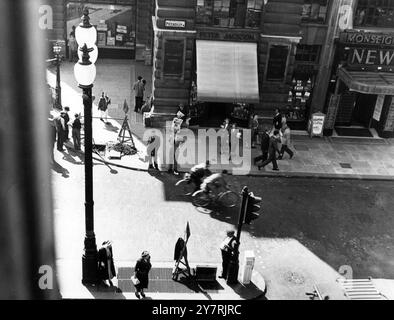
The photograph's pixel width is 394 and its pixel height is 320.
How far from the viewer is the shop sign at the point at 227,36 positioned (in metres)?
24.4

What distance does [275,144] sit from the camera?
22172 mm

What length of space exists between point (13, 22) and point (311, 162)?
15.5 m

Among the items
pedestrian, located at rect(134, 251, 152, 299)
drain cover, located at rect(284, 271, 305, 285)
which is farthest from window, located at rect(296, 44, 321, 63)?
pedestrian, located at rect(134, 251, 152, 299)

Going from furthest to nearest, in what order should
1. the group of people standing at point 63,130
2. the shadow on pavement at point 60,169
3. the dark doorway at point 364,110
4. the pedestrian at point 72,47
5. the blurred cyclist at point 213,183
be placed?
1. the pedestrian at point 72,47
2. the dark doorway at point 364,110
3. the group of people standing at point 63,130
4. the shadow on pavement at point 60,169
5. the blurred cyclist at point 213,183

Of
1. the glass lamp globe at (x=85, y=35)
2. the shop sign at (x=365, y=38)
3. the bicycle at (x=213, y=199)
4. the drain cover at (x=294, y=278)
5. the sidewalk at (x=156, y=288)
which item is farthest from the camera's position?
Result: the shop sign at (x=365, y=38)

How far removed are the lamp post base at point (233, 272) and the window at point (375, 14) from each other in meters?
14.6

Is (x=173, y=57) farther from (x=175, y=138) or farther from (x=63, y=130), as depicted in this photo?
(x=63, y=130)

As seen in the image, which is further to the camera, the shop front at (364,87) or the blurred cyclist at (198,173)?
the shop front at (364,87)

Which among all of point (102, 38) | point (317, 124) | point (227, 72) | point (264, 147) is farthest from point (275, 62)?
point (102, 38)

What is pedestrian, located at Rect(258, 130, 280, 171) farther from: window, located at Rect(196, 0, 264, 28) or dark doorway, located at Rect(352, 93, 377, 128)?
dark doorway, located at Rect(352, 93, 377, 128)

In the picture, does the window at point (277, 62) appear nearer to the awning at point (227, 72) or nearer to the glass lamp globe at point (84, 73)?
the awning at point (227, 72)

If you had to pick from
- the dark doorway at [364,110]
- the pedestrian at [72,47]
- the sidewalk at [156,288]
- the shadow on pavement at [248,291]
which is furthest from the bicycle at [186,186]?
the pedestrian at [72,47]

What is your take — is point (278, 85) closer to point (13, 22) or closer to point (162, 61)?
point (162, 61)

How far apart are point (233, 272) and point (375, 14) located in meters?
15.4
